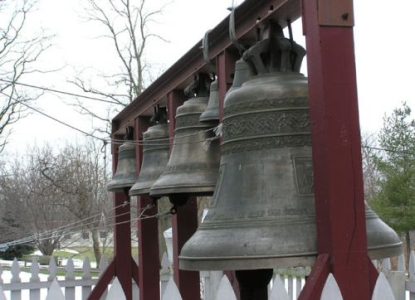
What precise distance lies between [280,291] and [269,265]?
0.73 feet

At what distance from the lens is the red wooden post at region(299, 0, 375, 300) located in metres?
2.89

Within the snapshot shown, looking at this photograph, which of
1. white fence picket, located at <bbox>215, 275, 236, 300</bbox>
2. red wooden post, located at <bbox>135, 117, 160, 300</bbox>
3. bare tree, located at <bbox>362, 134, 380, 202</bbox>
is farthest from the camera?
bare tree, located at <bbox>362, 134, 380, 202</bbox>

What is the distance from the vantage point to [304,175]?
3.18 meters

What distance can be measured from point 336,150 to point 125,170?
4060mm

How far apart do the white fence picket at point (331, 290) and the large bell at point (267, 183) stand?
7.6 inches

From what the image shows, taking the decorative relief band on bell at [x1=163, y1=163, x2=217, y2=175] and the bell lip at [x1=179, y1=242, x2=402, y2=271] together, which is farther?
the decorative relief band on bell at [x1=163, y1=163, x2=217, y2=175]

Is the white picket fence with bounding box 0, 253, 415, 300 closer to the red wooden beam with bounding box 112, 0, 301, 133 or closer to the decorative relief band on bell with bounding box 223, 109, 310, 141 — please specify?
the red wooden beam with bounding box 112, 0, 301, 133

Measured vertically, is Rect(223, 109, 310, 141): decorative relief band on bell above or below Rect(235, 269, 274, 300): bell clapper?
above

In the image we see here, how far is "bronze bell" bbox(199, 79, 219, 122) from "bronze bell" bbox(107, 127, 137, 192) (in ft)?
7.23

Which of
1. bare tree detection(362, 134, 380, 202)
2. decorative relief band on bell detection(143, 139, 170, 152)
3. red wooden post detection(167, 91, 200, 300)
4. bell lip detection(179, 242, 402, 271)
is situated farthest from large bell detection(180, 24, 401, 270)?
bare tree detection(362, 134, 380, 202)

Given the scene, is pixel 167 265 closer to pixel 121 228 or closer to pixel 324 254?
pixel 121 228

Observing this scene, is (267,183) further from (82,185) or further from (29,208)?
(29,208)

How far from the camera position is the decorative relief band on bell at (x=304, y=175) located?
3148mm

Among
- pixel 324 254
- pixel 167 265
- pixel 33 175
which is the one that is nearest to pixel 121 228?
pixel 167 265
